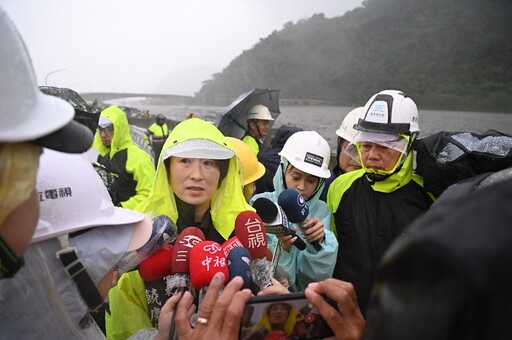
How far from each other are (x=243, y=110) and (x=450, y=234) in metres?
6.14

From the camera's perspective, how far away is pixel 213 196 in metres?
2.46

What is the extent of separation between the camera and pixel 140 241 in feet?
4.48

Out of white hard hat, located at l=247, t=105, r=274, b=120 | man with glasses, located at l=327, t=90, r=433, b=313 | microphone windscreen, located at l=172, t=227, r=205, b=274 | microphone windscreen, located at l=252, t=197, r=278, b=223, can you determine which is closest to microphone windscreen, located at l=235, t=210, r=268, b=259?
microphone windscreen, located at l=252, t=197, r=278, b=223

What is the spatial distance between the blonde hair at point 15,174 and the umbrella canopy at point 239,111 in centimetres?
526

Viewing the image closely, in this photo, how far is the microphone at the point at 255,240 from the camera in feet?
5.63

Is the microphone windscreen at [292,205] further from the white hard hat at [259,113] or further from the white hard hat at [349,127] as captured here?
the white hard hat at [259,113]

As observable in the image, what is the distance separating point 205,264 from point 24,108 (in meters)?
0.85

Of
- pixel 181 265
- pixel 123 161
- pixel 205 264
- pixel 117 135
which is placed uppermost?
pixel 205 264

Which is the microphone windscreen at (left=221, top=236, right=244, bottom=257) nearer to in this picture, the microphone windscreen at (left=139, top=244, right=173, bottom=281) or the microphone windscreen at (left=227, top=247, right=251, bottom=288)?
the microphone windscreen at (left=227, top=247, right=251, bottom=288)

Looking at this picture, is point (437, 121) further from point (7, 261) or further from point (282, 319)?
point (7, 261)

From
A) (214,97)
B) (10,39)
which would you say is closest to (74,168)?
(10,39)

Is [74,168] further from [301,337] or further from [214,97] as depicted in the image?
[214,97]

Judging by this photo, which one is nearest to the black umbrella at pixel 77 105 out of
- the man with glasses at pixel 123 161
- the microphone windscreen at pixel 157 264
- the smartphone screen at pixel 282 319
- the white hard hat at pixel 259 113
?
the microphone windscreen at pixel 157 264

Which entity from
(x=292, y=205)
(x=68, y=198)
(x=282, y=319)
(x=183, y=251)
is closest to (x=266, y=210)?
(x=292, y=205)
